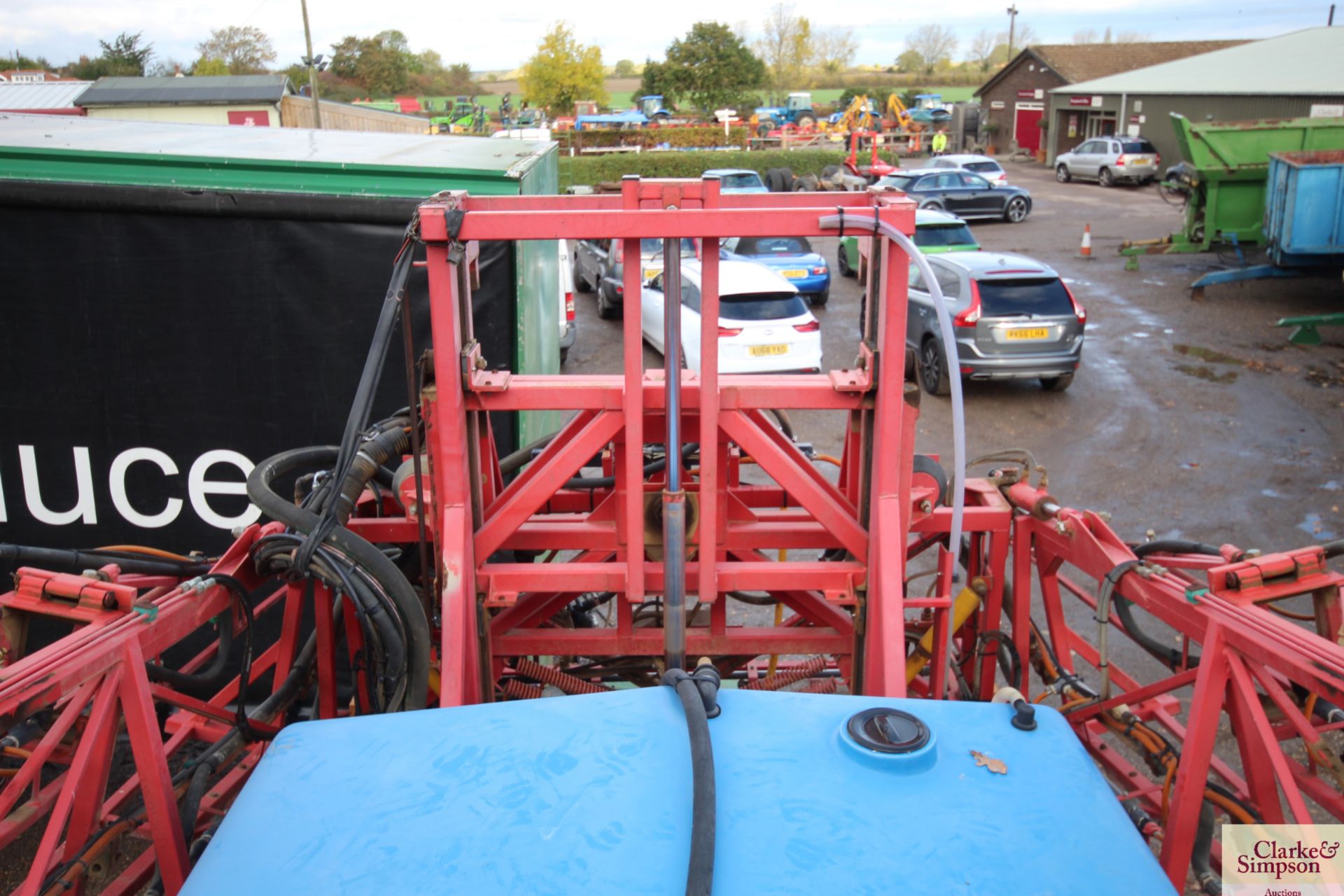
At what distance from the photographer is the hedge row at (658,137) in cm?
4166

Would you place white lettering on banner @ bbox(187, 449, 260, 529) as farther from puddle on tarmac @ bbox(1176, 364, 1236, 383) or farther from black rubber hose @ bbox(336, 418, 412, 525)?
puddle on tarmac @ bbox(1176, 364, 1236, 383)

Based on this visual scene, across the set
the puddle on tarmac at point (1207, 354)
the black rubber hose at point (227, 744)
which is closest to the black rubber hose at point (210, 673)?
the black rubber hose at point (227, 744)

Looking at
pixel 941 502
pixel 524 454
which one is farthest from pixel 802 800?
pixel 941 502

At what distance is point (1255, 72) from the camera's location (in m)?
34.8

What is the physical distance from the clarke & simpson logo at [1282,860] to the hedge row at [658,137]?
40.2 meters

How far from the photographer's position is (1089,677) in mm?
6656

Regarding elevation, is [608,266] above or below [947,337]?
below

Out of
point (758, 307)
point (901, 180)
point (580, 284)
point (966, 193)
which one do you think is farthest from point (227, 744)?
point (966, 193)

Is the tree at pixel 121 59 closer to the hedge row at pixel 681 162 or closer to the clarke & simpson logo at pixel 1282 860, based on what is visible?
the hedge row at pixel 681 162

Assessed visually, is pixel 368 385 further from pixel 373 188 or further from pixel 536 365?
pixel 536 365

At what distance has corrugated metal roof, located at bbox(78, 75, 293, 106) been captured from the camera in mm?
25125

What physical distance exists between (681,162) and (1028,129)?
22.5 m

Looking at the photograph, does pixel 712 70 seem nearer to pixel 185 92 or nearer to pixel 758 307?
pixel 185 92

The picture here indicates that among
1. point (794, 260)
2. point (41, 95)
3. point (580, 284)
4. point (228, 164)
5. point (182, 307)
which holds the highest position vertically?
point (41, 95)
